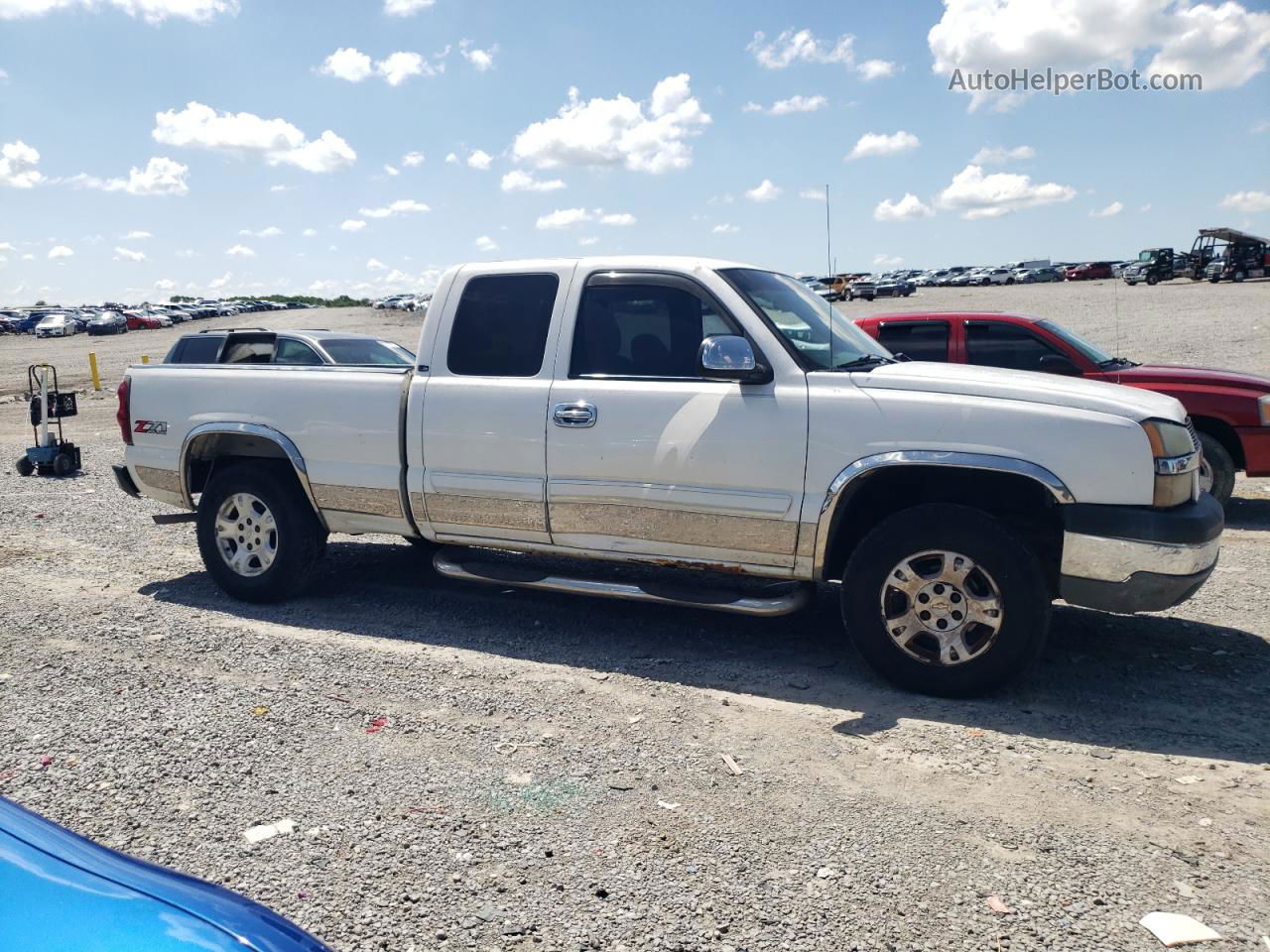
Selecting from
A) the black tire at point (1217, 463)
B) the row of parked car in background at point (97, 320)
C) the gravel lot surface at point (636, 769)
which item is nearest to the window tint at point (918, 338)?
the black tire at point (1217, 463)

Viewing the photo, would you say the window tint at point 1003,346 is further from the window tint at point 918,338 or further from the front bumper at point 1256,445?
the front bumper at point 1256,445

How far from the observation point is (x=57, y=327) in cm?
6194

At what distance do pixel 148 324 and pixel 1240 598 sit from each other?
2771 inches

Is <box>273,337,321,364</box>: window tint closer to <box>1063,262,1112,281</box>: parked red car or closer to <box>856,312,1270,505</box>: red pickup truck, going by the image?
<box>856,312,1270,505</box>: red pickup truck

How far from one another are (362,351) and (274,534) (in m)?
3.36

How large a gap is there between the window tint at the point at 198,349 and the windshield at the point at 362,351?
1773 millimetres

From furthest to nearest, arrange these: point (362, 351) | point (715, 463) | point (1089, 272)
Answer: point (1089, 272) → point (362, 351) → point (715, 463)

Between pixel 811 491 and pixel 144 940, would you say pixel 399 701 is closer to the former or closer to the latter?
pixel 811 491

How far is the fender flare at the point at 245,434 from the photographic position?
628 cm

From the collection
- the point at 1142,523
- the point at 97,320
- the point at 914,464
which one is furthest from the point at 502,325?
the point at 97,320

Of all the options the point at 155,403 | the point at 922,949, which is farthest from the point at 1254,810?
the point at 155,403

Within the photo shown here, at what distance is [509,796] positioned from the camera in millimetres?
3861

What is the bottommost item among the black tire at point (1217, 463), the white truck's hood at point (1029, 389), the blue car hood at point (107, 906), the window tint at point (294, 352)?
the blue car hood at point (107, 906)

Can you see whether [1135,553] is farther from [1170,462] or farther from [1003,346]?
[1003,346]
